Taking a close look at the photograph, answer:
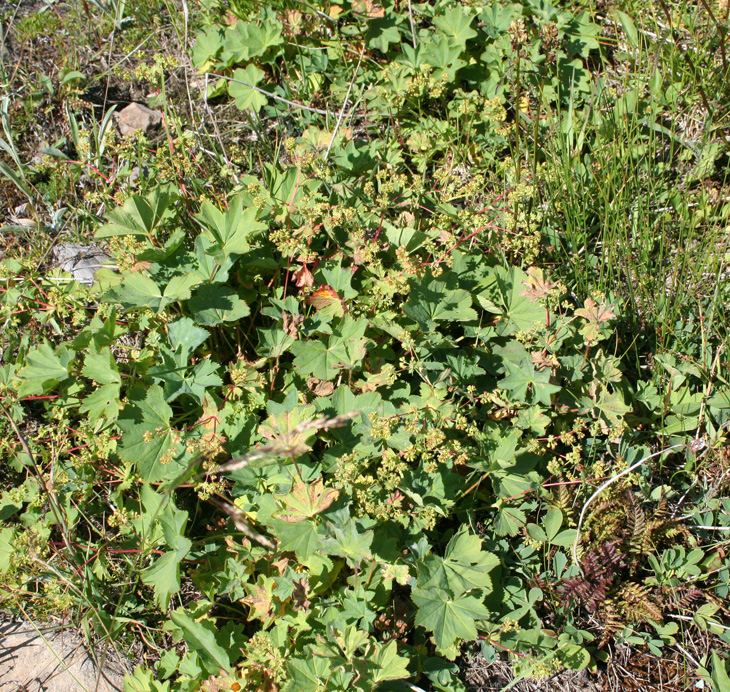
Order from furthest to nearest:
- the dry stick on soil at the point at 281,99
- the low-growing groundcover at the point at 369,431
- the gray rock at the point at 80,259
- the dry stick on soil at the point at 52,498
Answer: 1. the dry stick on soil at the point at 281,99
2. the gray rock at the point at 80,259
3. the dry stick on soil at the point at 52,498
4. the low-growing groundcover at the point at 369,431

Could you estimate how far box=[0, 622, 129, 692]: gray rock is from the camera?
2.65 metres

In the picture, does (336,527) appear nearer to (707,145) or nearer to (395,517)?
(395,517)

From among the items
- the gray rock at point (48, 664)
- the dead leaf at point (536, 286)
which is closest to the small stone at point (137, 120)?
the dead leaf at point (536, 286)

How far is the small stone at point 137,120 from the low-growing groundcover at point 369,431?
0.88m

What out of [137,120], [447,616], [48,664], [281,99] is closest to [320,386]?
[447,616]

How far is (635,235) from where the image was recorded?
11.0 ft

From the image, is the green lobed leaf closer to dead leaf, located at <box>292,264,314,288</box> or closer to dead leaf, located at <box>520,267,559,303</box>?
dead leaf, located at <box>520,267,559,303</box>

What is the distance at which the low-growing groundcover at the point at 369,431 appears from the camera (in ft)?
8.16

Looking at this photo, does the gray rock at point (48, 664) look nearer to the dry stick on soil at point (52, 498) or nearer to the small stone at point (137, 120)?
the dry stick on soil at point (52, 498)

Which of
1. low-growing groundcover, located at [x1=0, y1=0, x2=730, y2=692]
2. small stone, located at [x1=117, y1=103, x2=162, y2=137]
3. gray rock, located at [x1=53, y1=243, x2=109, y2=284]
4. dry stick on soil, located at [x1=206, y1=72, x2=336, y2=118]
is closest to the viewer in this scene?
low-growing groundcover, located at [x1=0, y1=0, x2=730, y2=692]

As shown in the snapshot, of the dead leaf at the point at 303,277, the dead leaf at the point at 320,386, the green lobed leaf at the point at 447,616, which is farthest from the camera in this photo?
the dead leaf at the point at 303,277

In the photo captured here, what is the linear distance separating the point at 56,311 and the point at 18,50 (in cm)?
231

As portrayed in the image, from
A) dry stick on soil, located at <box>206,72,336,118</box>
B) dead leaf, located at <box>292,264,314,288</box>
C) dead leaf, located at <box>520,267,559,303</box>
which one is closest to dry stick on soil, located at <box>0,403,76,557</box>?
dead leaf, located at <box>292,264,314,288</box>

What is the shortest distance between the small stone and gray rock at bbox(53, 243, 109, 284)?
964mm
